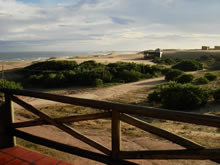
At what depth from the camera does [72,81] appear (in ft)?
50.6

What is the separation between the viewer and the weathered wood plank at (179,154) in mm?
1991

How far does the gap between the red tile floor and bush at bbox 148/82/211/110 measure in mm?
6400

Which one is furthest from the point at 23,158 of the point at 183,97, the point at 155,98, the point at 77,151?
the point at 155,98

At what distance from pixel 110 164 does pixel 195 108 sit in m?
6.76

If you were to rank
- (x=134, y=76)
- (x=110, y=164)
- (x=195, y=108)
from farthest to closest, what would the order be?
(x=134, y=76), (x=195, y=108), (x=110, y=164)

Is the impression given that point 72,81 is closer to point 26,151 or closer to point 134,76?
point 134,76

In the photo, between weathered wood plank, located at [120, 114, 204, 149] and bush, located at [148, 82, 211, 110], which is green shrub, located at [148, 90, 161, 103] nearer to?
bush, located at [148, 82, 211, 110]

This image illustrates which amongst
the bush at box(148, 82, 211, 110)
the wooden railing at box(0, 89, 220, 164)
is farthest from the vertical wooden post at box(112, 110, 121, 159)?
the bush at box(148, 82, 211, 110)

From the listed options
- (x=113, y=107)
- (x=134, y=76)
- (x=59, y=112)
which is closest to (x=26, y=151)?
(x=113, y=107)

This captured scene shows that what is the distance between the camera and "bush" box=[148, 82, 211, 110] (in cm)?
845

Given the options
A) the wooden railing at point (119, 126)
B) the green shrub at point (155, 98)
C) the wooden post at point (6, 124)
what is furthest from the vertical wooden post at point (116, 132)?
the green shrub at point (155, 98)

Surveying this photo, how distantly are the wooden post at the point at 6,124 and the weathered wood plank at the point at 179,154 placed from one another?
6.88 feet

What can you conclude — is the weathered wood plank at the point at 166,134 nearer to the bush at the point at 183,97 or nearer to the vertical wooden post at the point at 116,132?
the vertical wooden post at the point at 116,132

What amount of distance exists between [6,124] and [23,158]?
0.70 meters
